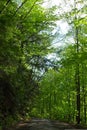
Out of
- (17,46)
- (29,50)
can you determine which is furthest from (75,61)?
(17,46)

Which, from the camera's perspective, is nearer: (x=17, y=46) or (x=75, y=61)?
(x=17, y=46)

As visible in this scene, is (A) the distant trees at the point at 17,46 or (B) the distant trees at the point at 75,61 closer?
(A) the distant trees at the point at 17,46

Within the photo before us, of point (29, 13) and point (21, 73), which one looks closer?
point (29, 13)

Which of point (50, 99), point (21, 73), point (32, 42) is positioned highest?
point (32, 42)

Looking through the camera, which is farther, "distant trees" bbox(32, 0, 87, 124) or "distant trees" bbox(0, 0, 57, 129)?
"distant trees" bbox(32, 0, 87, 124)

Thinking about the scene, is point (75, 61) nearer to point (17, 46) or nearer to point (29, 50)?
point (29, 50)

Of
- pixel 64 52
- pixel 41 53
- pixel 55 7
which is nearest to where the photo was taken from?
pixel 55 7

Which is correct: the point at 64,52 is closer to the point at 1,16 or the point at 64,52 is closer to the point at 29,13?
the point at 29,13

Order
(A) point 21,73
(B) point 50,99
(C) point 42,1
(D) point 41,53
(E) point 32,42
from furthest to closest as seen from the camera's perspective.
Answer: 1. (B) point 50,99
2. (E) point 32,42
3. (D) point 41,53
4. (A) point 21,73
5. (C) point 42,1

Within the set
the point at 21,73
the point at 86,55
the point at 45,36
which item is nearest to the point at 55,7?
the point at 86,55

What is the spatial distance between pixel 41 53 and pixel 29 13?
5.41m

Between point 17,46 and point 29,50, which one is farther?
point 29,50

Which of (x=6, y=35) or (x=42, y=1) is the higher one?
(x=42, y=1)

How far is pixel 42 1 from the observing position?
20375 mm
